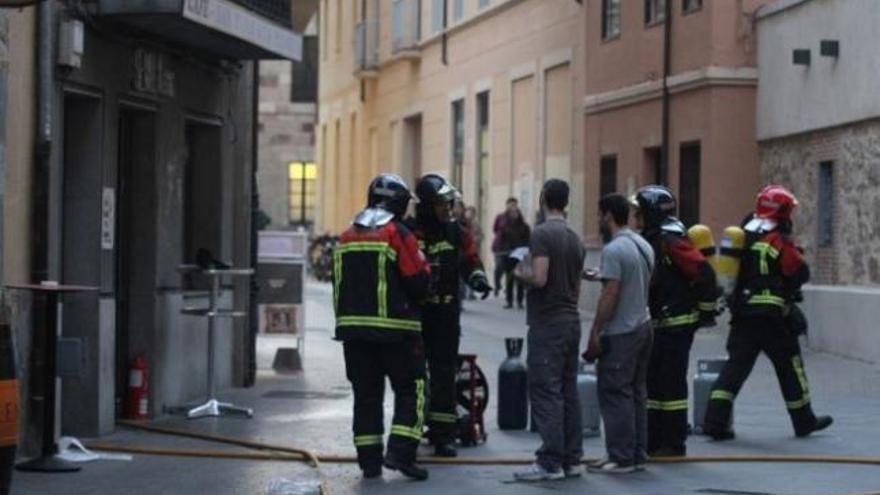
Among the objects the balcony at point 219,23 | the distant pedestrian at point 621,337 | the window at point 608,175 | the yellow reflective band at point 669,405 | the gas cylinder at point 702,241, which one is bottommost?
the yellow reflective band at point 669,405

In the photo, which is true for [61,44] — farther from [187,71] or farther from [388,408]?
[388,408]

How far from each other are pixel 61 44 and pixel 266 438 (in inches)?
133

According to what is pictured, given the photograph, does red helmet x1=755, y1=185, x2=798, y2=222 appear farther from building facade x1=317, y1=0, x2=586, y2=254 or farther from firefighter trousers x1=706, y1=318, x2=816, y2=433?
building facade x1=317, y1=0, x2=586, y2=254

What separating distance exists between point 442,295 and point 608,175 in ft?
63.6

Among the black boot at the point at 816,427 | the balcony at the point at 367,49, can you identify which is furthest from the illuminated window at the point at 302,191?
the black boot at the point at 816,427

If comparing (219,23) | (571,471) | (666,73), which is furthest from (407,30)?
(571,471)

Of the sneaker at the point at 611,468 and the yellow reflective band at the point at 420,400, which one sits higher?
the yellow reflective band at the point at 420,400

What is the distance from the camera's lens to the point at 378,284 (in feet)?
42.9

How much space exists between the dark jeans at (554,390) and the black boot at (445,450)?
3.99 ft

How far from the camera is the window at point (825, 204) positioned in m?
25.3

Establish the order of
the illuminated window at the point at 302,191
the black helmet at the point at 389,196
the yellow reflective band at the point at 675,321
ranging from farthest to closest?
the illuminated window at the point at 302,191
the yellow reflective band at the point at 675,321
the black helmet at the point at 389,196

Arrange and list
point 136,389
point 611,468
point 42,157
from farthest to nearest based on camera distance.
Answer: point 136,389 → point 42,157 → point 611,468

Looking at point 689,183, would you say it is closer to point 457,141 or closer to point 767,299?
point 767,299

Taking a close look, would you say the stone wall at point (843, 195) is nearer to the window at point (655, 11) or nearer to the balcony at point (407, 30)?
the window at point (655, 11)
